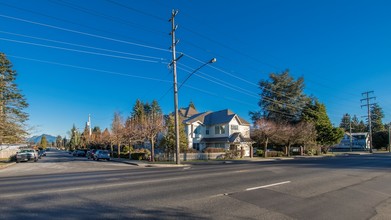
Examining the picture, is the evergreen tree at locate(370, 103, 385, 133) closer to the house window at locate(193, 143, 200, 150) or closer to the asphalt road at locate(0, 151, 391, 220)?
the house window at locate(193, 143, 200, 150)

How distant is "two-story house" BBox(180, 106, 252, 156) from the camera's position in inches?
1893

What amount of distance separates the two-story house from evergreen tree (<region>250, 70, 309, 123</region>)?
56.5 feet

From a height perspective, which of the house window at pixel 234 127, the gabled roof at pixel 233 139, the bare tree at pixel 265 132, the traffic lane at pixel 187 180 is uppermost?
the house window at pixel 234 127

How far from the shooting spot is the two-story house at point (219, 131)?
48.1m

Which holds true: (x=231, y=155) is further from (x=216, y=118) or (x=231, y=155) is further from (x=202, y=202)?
(x=202, y=202)

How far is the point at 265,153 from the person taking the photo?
1727 inches

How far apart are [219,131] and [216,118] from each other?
3.12 metres

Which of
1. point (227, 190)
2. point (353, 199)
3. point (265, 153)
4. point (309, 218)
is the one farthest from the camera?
point (265, 153)

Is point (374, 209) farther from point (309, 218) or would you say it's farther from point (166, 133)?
point (166, 133)

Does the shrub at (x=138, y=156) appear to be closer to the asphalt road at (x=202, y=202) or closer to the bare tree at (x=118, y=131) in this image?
the bare tree at (x=118, y=131)

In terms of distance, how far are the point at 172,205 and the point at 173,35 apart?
23289mm

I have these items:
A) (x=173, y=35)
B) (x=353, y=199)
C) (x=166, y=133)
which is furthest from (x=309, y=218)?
(x=166, y=133)

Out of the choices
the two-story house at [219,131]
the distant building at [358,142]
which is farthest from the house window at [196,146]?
the distant building at [358,142]

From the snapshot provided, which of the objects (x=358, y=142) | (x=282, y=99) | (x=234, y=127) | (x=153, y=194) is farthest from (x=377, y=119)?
(x=153, y=194)
